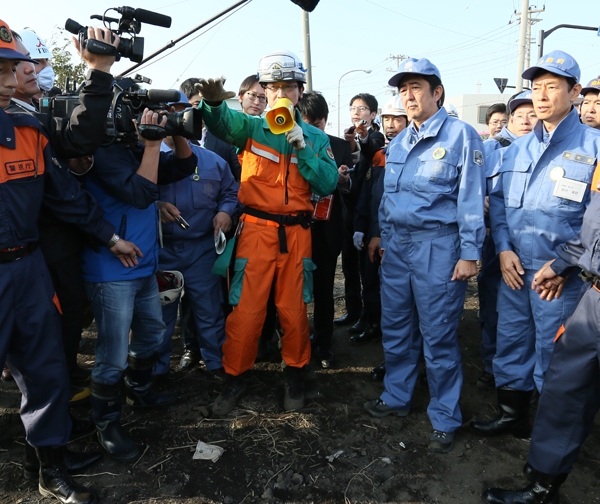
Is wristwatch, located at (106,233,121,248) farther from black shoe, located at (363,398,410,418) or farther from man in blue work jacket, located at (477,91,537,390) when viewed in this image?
man in blue work jacket, located at (477,91,537,390)

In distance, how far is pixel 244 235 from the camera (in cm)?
318

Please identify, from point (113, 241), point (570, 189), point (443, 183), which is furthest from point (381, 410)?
point (113, 241)

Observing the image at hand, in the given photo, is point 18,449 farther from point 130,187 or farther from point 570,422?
point 570,422

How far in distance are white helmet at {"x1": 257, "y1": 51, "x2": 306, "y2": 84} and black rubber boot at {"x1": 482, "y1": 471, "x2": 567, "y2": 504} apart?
2828 mm

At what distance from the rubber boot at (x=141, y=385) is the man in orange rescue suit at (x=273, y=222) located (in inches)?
18.4

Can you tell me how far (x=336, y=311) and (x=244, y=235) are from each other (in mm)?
2723

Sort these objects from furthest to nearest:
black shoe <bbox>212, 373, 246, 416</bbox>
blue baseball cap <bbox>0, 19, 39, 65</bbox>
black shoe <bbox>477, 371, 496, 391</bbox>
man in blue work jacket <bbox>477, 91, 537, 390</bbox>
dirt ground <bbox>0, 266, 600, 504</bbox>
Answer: man in blue work jacket <bbox>477, 91, 537, 390</bbox> < black shoe <bbox>477, 371, 496, 391</bbox> < black shoe <bbox>212, 373, 246, 416</bbox> < dirt ground <bbox>0, 266, 600, 504</bbox> < blue baseball cap <bbox>0, 19, 39, 65</bbox>

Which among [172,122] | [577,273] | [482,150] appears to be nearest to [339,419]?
[577,273]

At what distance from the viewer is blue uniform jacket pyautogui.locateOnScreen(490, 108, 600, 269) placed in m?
2.59

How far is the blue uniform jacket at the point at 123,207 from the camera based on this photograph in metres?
2.54

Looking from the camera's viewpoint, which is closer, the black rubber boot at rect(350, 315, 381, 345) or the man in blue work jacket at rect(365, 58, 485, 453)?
the man in blue work jacket at rect(365, 58, 485, 453)

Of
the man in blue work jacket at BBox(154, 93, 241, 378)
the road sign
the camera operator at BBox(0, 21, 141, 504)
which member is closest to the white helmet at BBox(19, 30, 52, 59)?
the man in blue work jacket at BBox(154, 93, 241, 378)

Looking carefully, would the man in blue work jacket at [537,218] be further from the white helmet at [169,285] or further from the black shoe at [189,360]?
the black shoe at [189,360]

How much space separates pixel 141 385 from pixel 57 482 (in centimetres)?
89
